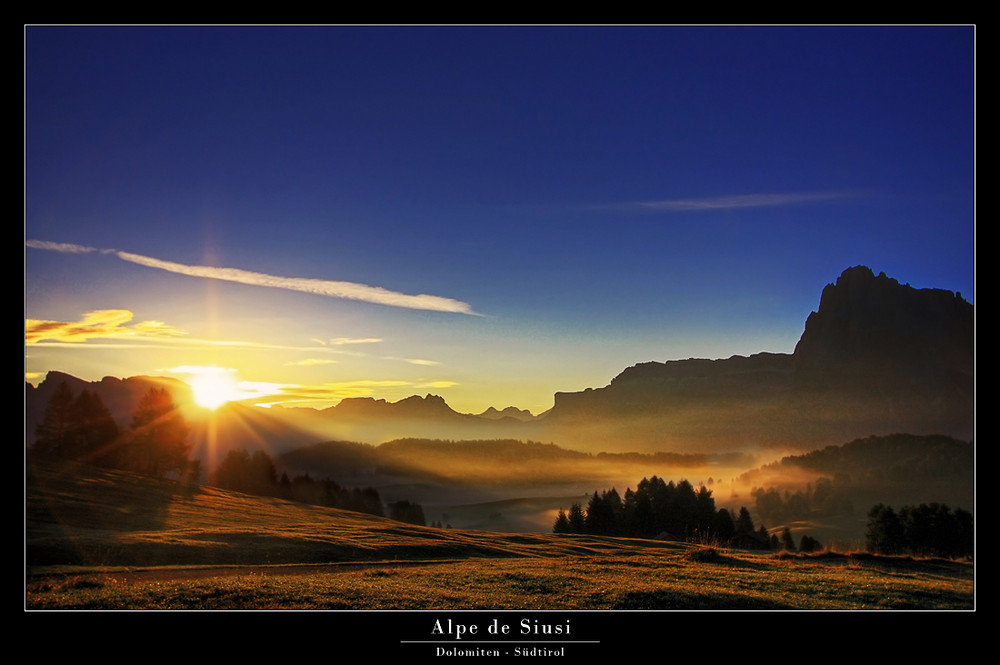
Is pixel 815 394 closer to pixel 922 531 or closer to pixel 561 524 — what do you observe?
pixel 561 524

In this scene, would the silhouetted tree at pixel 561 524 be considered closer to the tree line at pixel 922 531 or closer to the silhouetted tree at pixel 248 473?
the silhouetted tree at pixel 248 473

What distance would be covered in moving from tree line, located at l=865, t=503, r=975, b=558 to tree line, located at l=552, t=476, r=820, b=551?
71.8ft

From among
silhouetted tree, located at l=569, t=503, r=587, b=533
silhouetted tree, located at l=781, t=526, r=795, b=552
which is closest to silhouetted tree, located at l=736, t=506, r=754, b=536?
silhouetted tree, located at l=781, t=526, r=795, b=552

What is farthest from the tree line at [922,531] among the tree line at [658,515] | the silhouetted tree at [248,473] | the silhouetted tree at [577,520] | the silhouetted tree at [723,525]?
the silhouetted tree at [248,473]

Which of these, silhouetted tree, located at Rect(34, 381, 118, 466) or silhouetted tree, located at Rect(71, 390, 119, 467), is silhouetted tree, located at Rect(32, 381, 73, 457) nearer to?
silhouetted tree, located at Rect(34, 381, 118, 466)

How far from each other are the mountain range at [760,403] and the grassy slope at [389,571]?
17.7m

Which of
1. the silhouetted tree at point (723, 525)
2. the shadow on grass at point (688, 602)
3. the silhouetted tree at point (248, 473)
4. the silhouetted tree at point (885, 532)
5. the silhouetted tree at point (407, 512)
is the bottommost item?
the silhouetted tree at point (407, 512)

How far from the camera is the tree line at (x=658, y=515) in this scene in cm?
6550

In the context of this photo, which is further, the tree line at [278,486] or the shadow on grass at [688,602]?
the tree line at [278,486]

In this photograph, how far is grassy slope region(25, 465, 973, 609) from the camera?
76.2ft

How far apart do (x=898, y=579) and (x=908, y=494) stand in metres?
115

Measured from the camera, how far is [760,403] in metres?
135

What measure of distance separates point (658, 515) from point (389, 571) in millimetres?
46229
